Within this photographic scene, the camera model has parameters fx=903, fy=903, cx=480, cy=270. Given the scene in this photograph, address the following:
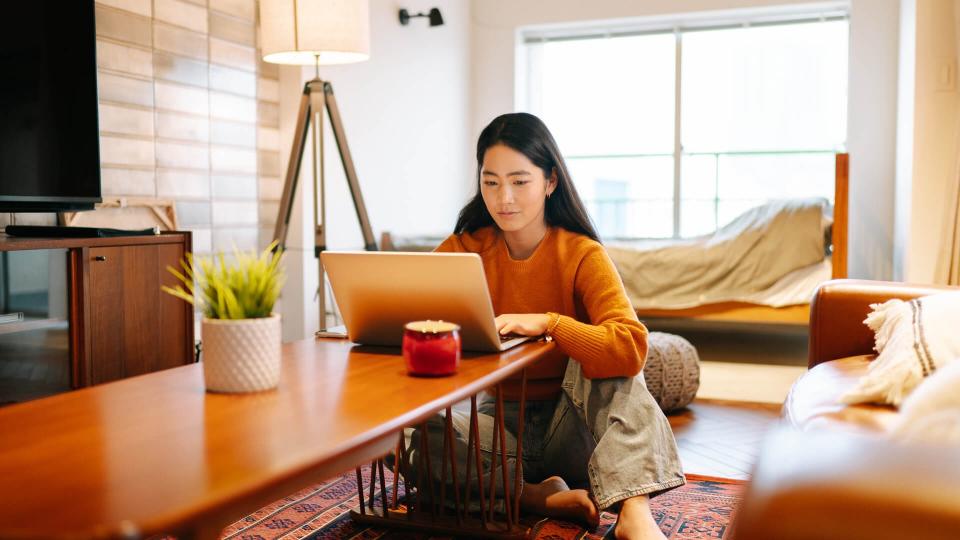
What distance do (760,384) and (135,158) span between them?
2.57 metres

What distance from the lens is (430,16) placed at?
16.5ft

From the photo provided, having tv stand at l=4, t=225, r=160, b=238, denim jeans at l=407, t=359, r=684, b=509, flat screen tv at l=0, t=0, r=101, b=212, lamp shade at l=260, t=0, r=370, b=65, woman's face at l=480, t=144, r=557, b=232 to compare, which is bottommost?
denim jeans at l=407, t=359, r=684, b=509

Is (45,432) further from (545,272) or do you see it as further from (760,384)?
(760,384)

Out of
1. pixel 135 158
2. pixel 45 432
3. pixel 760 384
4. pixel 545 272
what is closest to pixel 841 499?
pixel 45 432

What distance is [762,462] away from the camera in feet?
1.72

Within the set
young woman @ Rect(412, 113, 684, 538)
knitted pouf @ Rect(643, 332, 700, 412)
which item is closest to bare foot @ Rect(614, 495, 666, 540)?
young woman @ Rect(412, 113, 684, 538)

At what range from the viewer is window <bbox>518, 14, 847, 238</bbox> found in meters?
5.53

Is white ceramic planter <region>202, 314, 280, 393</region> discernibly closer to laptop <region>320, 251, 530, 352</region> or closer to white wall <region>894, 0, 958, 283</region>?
laptop <region>320, 251, 530, 352</region>

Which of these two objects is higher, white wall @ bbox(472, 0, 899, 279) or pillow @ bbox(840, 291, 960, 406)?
white wall @ bbox(472, 0, 899, 279)

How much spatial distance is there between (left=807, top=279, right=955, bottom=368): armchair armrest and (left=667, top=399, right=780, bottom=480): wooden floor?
15.5 inches

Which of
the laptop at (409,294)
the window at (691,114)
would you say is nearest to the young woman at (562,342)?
the laptop at (409,294)

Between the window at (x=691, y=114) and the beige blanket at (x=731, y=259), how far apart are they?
1.24 m

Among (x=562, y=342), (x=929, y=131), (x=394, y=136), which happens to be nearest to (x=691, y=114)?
(x=929, y=131)

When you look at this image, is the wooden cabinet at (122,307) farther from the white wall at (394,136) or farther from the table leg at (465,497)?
the white wall at (394,136)
